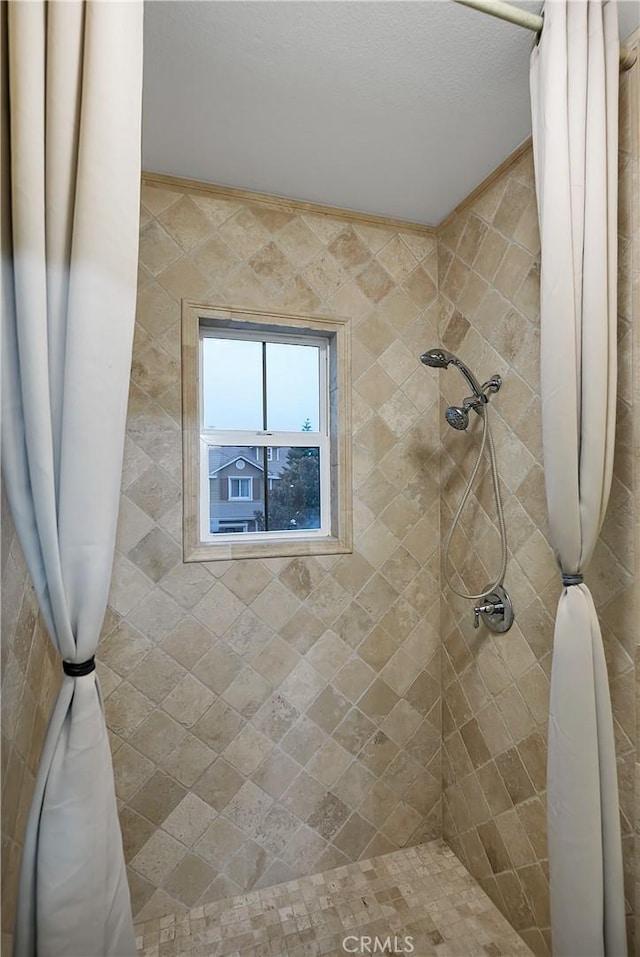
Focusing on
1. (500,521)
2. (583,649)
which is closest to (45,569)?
(583,649)

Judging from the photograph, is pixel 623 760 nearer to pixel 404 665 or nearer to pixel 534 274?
pixel 404 665

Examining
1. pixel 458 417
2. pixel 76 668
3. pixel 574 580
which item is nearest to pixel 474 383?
pixel 458 417

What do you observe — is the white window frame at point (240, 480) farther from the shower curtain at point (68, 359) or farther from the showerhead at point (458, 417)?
the shower curtain at point (68, 359)

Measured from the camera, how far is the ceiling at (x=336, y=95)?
1107 millimetres

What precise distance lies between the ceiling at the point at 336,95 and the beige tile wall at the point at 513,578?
0.75 feet

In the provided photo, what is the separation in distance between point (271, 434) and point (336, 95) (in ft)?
3.44

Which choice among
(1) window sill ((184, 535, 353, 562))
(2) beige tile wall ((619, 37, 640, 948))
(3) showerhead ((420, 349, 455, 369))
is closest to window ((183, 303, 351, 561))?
(1) window sill ((184, 535, 353, 562))

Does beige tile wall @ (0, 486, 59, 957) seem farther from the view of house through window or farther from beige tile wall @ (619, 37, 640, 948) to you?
beige tile wall @ (619, 37, 640, 948)

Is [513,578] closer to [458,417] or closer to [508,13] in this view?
[458,417]

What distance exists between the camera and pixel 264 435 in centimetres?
186

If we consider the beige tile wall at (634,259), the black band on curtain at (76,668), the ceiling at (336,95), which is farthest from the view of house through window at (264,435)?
the beige tile wall at (634,259)

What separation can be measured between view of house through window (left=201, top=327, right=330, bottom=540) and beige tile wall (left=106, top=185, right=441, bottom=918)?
0.16 m

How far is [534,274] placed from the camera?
1.49 meters

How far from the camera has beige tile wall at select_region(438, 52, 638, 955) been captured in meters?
1.17
